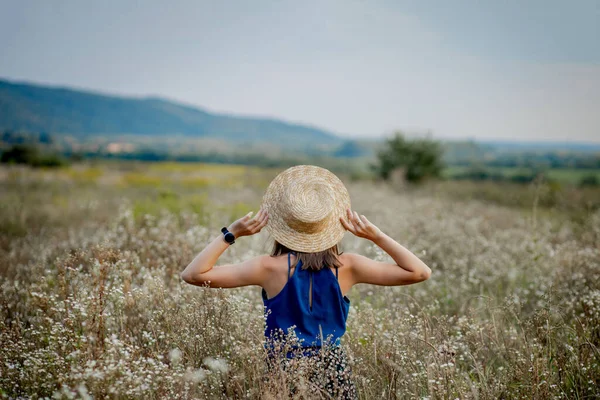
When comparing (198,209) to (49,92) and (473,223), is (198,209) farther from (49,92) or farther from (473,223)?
(49,92)

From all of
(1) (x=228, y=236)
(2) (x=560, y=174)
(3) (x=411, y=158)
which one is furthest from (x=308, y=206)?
(2) (x=560, y=174)

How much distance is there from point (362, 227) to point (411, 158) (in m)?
25.7

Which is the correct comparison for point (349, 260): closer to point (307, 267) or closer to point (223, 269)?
point (307, 267)

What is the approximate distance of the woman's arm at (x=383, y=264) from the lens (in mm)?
2994

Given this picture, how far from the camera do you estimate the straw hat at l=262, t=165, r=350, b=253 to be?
9.55ft

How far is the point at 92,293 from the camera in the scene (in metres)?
3.30

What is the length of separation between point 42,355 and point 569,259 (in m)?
6.00

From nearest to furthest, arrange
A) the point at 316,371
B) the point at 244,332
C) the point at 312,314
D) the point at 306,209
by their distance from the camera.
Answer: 1. the point at 316,371
2. the point at 306,209
3. the point at 312,314
4. the point at 244,332

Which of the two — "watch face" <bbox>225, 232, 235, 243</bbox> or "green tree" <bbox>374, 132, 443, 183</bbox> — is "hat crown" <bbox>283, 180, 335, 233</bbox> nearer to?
"watch face" <bbox>225, 232, 235, 243</bbox>

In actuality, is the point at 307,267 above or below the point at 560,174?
below

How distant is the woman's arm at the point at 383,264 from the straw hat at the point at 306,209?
0.43ft

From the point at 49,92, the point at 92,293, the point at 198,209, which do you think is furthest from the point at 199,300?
the point at 49,92

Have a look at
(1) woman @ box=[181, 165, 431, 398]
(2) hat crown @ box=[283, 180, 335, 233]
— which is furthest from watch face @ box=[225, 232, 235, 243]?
(2) hat crown @ box=[283, 180, 335, 233]

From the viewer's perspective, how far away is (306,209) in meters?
2.92
